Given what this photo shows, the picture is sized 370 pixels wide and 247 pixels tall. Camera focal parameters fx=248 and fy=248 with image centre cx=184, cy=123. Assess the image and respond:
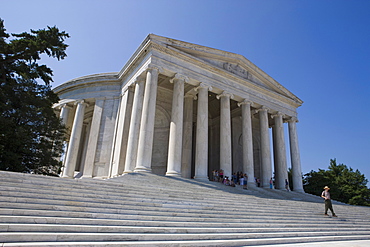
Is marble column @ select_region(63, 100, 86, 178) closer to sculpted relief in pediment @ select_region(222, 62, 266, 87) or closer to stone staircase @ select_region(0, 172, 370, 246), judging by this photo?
stone staircase @ select_region(0, 172, 370, 246)

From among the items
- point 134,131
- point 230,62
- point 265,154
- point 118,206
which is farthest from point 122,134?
point 265,154

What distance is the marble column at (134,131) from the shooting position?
1014 inches

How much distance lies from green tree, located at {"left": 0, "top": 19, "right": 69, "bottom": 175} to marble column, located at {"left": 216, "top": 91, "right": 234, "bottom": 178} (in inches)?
722

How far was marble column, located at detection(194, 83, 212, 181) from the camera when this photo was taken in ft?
91.4

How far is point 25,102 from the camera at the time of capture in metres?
21.3

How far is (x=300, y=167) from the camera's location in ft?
127

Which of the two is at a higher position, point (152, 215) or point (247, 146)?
point (247, 146)

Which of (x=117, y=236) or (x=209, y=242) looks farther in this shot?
(x=209, y=242)

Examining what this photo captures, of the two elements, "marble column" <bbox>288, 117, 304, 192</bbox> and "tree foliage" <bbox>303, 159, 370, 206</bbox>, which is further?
"tree foliage" <bbox>303, 159, 370, 206</bbox>

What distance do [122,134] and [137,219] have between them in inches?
774

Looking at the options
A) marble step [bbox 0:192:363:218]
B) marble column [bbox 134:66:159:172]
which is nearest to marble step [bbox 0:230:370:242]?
marble step [bbox 0:192:363:218]

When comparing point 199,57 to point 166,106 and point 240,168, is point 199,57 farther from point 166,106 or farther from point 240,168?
point 240,168

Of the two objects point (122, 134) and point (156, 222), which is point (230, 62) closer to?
point (122, 134)

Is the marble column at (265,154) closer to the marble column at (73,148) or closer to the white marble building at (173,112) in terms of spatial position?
the white marble building at (173,112)
